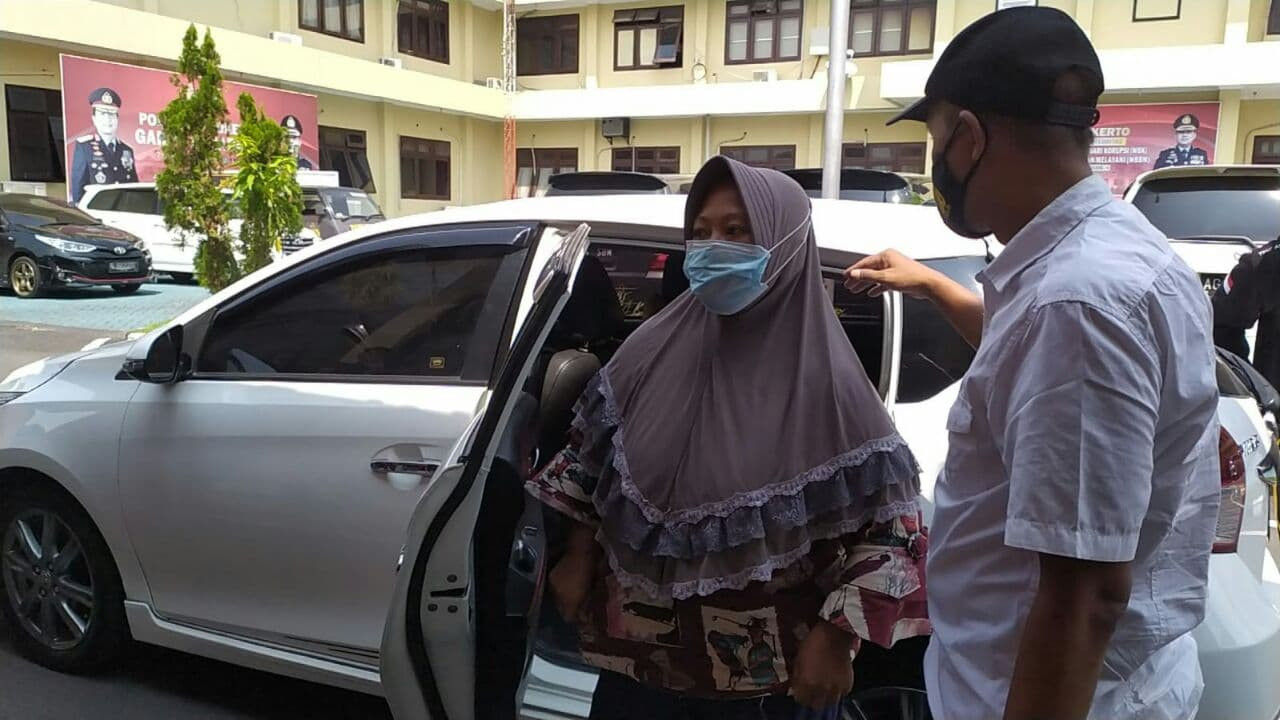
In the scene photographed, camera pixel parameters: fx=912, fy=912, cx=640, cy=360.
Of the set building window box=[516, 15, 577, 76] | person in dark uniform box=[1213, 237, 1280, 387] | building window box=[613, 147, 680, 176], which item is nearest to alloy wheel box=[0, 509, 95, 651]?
person in dark uniform box=[1213, 237, 1280, 387]

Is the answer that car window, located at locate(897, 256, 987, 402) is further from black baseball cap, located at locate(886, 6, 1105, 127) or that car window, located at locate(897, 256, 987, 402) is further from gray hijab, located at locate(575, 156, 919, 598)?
black baseball cap, located at locate(886, 6, 1105, 127)

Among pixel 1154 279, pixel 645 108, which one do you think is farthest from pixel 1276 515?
pixel 645 108

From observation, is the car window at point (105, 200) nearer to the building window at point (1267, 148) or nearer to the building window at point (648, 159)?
the building window at point (648, 159)

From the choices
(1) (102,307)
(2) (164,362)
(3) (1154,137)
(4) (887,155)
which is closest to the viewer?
(2) (164,362)

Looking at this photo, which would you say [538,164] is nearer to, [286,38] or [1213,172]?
[286,38]

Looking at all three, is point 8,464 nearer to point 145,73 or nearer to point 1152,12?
point 145,73

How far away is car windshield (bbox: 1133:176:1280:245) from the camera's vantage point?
5.97 m

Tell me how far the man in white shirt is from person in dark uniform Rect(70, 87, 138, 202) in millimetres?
16905

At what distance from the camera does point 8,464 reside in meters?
3.14

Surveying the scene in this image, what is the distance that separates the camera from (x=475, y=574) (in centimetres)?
165

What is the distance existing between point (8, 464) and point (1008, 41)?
11.1 ft

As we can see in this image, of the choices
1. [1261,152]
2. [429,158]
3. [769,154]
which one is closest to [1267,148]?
[1261,152]

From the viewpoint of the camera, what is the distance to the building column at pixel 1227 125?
17469 mm

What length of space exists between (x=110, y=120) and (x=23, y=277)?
3.71 meters
